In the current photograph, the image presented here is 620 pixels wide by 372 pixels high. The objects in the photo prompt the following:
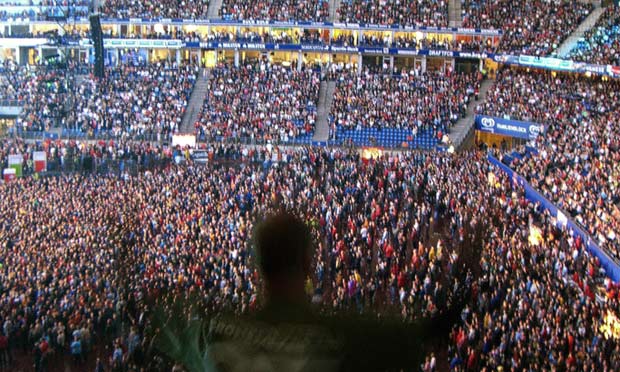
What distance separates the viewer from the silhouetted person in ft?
10.2

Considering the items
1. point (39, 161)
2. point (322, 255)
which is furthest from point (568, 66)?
point (39, 161)

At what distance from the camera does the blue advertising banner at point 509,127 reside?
41.7 metres

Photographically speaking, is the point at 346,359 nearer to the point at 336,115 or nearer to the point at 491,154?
the point at 491,154

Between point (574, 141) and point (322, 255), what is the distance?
1934 cm

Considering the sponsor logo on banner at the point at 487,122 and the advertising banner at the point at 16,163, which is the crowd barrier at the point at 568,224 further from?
the advertising banner at the point at 16,163

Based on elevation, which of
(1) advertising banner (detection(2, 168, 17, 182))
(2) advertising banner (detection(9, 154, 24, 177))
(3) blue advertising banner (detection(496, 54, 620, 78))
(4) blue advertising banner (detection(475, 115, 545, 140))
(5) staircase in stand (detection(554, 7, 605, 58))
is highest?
(5) staircase in stand (detection(554, 7, 605, 58))

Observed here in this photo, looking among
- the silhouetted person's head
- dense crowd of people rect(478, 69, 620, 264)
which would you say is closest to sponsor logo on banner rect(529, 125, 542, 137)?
dense crowd of people rect(478, 69, 620, 264)

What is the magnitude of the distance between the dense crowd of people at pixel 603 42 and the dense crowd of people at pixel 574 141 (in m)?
1.53

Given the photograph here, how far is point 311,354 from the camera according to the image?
3.09 meters

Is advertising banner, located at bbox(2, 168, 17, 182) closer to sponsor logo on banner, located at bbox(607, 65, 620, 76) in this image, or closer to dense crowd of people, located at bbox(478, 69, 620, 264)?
dense crowd of people, located at bbox(478, 69, 620, 264)

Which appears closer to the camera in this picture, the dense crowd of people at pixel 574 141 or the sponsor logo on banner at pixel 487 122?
the dense crowd of people at pixel 574 141

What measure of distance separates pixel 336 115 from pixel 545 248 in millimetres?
28128

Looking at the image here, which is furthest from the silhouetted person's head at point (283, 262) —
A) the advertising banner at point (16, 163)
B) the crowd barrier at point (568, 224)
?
the advertising banner at point (16, 163)

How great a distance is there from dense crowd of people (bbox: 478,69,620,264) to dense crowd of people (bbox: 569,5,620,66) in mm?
1534
